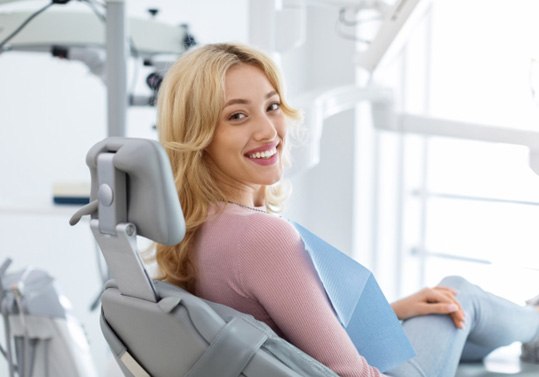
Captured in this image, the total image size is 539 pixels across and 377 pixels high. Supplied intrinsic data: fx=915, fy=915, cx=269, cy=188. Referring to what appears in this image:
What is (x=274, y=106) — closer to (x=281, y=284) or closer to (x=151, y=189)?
(x=281, y=284)

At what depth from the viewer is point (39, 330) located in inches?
72.4

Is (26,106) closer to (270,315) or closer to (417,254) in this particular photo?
(270,315)

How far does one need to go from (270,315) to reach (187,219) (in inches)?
8.2

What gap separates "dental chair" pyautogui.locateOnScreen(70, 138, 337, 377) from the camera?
3.77 ft

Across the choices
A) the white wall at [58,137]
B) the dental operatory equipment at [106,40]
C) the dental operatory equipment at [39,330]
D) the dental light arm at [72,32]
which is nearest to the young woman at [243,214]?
the dental operatory equipment at [39,330]

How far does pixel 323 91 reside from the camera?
210cm

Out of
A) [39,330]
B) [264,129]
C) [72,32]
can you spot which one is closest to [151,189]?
[264,129]

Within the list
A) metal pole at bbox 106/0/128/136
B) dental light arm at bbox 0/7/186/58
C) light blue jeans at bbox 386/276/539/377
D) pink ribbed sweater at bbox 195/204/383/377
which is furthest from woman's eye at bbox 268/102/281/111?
dental light arm at bbox 0/7/186/58

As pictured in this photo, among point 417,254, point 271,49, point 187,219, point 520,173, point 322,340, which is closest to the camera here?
point 322,340

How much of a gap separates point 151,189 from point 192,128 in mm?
336

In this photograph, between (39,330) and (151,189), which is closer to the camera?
(151,189)

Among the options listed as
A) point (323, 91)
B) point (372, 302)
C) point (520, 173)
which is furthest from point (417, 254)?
point (372, 302)

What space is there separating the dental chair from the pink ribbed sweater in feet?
0.24

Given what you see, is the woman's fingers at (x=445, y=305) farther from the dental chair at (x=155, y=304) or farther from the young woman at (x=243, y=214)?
the dental chair at (x=155, y=304)
